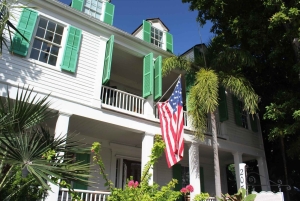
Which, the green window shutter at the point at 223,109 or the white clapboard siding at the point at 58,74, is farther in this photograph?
the green window shutter at the point at 223,109

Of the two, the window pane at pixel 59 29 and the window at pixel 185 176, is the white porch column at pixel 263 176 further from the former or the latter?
the window pane at pixel 59 29

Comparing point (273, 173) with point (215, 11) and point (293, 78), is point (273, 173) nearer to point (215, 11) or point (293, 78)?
point (293, 78)

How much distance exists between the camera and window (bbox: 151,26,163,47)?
12.5 m

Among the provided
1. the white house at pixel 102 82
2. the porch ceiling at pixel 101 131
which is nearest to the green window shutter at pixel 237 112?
the white house at pixel 102 82

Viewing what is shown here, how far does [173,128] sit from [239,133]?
6261mm

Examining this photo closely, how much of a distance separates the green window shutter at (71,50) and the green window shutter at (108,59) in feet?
3.31

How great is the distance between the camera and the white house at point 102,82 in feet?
25.0

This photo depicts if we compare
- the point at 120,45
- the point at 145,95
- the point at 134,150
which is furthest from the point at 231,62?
the point at 134,150

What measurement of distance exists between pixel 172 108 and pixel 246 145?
6.46 metres

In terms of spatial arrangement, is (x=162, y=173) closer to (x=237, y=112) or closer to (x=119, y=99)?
(x=119, y=99)

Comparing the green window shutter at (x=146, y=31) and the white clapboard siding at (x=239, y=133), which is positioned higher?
the green window shutter at (x=146, y=31)

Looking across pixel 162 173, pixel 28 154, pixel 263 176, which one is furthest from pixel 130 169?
pixel 28 154

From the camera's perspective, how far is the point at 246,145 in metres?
12.2

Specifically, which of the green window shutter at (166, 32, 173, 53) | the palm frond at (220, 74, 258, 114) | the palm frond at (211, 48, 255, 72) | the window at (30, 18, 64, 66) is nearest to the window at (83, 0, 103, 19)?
the window at (30, 18, 64, 66)
